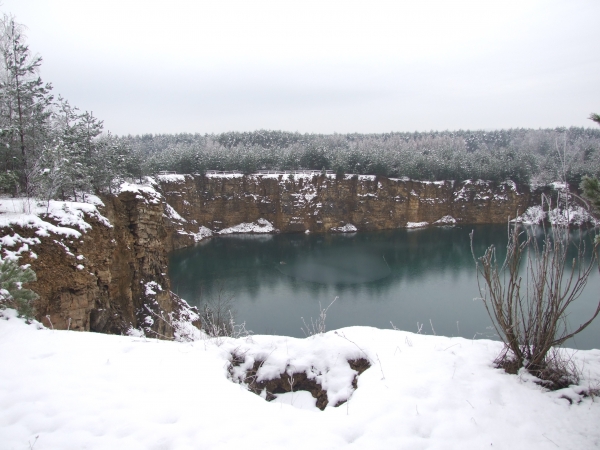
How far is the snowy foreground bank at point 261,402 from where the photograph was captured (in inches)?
120

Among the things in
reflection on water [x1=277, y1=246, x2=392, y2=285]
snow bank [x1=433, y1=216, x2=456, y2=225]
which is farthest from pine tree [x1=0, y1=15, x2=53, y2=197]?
snow bank [x1=433, y1=216, x2=456, y2=225]

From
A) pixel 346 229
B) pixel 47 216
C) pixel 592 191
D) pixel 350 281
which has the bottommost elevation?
pixel 350 281

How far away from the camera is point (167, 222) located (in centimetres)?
3962

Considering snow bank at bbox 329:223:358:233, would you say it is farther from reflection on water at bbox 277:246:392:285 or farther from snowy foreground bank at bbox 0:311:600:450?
snowy foreground bank at bbox 0:311:600:450

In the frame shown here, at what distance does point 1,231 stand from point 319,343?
27.8ft

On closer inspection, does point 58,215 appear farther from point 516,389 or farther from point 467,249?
point 467,249

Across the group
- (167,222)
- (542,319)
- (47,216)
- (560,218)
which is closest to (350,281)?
(560,218)

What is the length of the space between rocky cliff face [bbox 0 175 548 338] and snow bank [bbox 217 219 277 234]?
2.13 ft

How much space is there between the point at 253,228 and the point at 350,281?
79.9ft

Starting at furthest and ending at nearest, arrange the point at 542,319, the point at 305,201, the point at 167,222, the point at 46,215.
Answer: the point at 305,201 < the point at 167,222 < the point at 46,215 < the point at 542,319

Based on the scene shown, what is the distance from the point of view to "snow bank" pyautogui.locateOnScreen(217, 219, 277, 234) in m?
48.2

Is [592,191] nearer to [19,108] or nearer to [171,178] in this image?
[19,108]

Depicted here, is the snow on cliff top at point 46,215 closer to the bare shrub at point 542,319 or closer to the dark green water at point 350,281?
the bare shrub at point 542,319

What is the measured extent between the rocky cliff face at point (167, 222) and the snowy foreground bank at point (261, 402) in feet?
11.6
